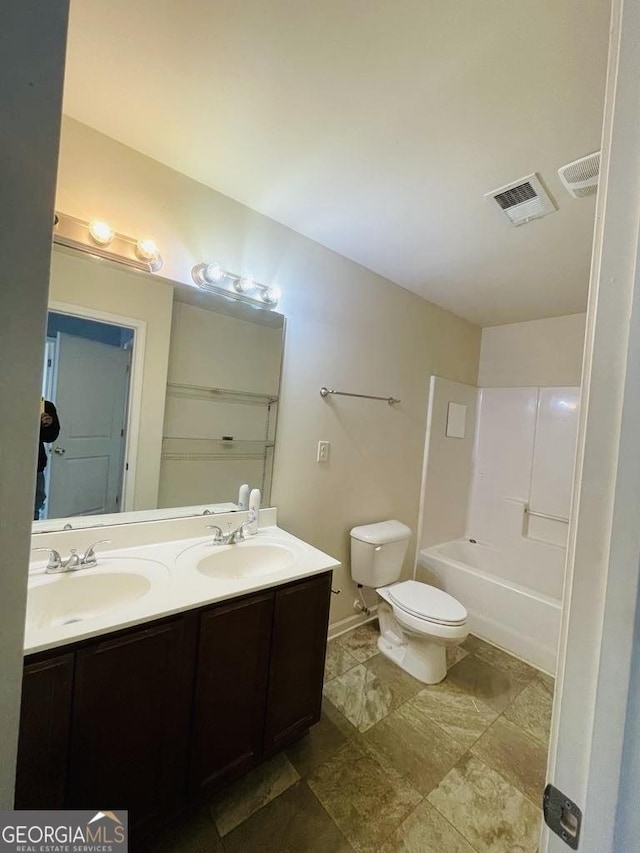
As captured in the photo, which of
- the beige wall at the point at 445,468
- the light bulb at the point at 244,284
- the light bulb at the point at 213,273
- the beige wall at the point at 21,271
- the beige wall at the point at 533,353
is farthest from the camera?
the beige wall at the point at 445,468

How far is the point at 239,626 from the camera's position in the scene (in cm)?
117

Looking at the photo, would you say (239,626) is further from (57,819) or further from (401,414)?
→ (401,414)

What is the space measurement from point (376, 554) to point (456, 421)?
1.42m

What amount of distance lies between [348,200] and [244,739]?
7.37 ft

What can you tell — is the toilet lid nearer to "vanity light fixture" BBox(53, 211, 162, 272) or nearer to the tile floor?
the tile floor

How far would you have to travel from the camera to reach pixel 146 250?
1.38 meters

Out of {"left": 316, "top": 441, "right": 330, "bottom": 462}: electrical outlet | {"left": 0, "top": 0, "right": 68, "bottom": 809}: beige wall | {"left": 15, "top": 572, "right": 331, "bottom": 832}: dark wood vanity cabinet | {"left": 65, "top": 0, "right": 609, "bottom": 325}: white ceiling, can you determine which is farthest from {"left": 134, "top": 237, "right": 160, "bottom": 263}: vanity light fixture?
{"left": 15, "top": 572, "right": 331, "bottom": 832}: dark wood vanity cabinet

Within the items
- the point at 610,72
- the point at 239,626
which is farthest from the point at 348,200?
the point at 239,626

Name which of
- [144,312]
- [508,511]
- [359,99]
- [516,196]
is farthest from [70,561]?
[508,511]

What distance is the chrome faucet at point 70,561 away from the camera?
1143mm

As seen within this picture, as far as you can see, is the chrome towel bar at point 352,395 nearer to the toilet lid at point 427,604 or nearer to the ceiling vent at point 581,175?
the toilet lid at point 427,604

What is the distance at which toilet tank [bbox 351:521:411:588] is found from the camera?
2131mm

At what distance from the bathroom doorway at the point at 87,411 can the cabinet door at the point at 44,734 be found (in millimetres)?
606

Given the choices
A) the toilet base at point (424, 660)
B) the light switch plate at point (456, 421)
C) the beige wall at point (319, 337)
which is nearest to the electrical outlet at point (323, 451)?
the beige wall at point (319, 337)
